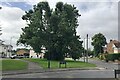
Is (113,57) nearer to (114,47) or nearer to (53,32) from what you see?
(53,32)

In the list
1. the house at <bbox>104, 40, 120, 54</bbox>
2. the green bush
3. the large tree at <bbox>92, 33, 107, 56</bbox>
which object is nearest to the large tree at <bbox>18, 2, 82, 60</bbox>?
the green bush

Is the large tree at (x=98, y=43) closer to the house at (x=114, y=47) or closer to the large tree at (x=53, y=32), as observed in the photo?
the house at (x=114, y=47)

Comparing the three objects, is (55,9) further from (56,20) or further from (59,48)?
(59,48)

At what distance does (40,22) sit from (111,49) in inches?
2127

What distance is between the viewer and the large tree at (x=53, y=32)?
7350cm

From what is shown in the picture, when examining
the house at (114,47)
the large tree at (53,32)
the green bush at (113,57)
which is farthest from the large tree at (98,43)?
the large tree at (53,32)

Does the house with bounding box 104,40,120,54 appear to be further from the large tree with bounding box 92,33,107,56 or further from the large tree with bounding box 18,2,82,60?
the large tree with bounding box 18,2,82,60

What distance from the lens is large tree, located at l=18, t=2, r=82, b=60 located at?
73500mm

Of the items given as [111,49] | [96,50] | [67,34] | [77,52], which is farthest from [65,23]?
[96,50]

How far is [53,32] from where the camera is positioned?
75.8 m

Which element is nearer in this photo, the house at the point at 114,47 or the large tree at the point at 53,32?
the large tree at the point at 53,32

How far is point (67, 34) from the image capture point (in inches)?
2938

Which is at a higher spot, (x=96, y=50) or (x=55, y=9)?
(x=55, y=9)

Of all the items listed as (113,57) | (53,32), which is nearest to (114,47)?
(113,57)
